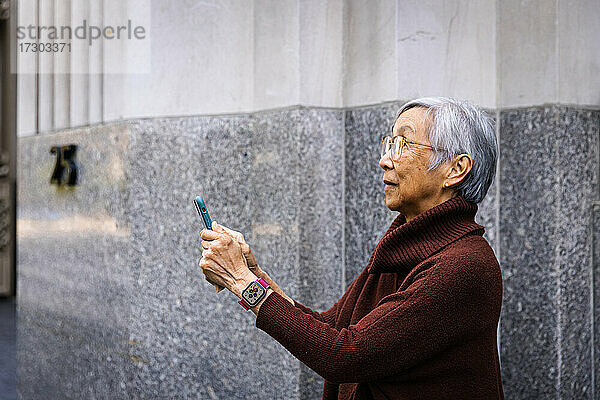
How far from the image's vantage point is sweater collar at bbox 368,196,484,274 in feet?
6.46

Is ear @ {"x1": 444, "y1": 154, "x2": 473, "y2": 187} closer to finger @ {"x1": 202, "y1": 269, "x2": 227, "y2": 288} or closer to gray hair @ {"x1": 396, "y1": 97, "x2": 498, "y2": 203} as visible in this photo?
gray hair @ {"x1": 396, "y1": 97, "x2": 498, "y2": 203}

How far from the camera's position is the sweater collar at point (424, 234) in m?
1.97

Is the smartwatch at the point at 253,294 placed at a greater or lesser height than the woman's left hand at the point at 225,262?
lesser

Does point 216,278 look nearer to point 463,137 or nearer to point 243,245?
point 243,245

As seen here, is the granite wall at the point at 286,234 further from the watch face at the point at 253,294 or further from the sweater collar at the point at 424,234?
the watch face at the point at 253,294

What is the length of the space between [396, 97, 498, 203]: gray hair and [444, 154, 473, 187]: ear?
1 centimetres

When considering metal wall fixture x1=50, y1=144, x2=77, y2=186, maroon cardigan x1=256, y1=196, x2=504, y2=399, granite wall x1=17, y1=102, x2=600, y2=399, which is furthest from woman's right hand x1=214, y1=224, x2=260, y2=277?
metal wall fixture x1=50, y1=144, x2=77, y2=186

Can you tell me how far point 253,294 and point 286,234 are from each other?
4.57ft

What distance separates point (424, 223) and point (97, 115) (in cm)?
243

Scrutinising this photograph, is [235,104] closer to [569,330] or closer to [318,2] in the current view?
[318,2]

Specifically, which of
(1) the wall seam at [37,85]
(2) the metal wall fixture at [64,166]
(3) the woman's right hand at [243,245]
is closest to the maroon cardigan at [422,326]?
(3) the woman's right hand at [243,245]

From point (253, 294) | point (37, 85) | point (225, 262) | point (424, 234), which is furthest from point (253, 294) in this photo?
point (37, 85)

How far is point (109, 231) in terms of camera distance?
3.75 m

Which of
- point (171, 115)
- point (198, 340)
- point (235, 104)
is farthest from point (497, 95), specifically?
point (198, 340)
